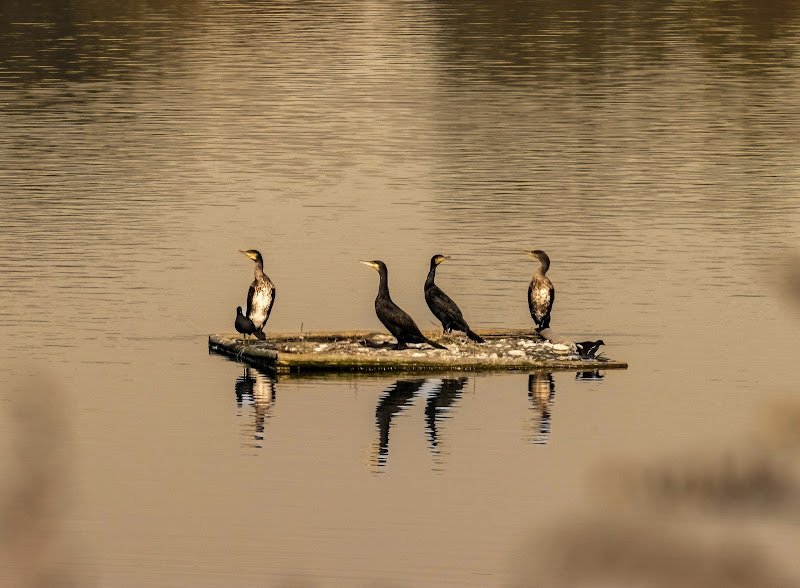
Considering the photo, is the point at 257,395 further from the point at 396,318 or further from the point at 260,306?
the point at 260,306

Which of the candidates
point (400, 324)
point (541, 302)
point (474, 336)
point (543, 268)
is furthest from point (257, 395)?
point (543, 268)

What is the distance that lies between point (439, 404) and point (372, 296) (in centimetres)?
868

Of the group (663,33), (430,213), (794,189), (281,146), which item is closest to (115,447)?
(430,213)

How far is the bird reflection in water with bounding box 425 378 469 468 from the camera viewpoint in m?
17.0

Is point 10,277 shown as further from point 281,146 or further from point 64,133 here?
point 64,133

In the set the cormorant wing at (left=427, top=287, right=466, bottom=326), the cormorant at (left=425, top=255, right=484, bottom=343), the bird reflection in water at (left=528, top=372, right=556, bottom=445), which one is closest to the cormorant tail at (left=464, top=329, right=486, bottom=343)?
the cormorant at (left=425, top=255, right=484, bottom=343)

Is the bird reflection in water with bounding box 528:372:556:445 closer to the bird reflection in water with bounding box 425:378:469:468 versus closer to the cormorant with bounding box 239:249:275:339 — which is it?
the bird reflection in water with bounding box 425:378:469:468

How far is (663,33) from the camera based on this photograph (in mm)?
88750

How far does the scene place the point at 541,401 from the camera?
19.3 m

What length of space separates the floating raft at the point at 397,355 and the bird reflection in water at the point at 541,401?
0.62 feet

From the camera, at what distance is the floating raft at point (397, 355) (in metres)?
20.5

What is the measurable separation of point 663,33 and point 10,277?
64310mm

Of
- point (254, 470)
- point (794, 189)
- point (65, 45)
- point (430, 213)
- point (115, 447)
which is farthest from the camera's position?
point (65, 45)

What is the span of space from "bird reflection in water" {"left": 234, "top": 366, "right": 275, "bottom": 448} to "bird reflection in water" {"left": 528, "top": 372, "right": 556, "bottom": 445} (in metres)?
2.57
